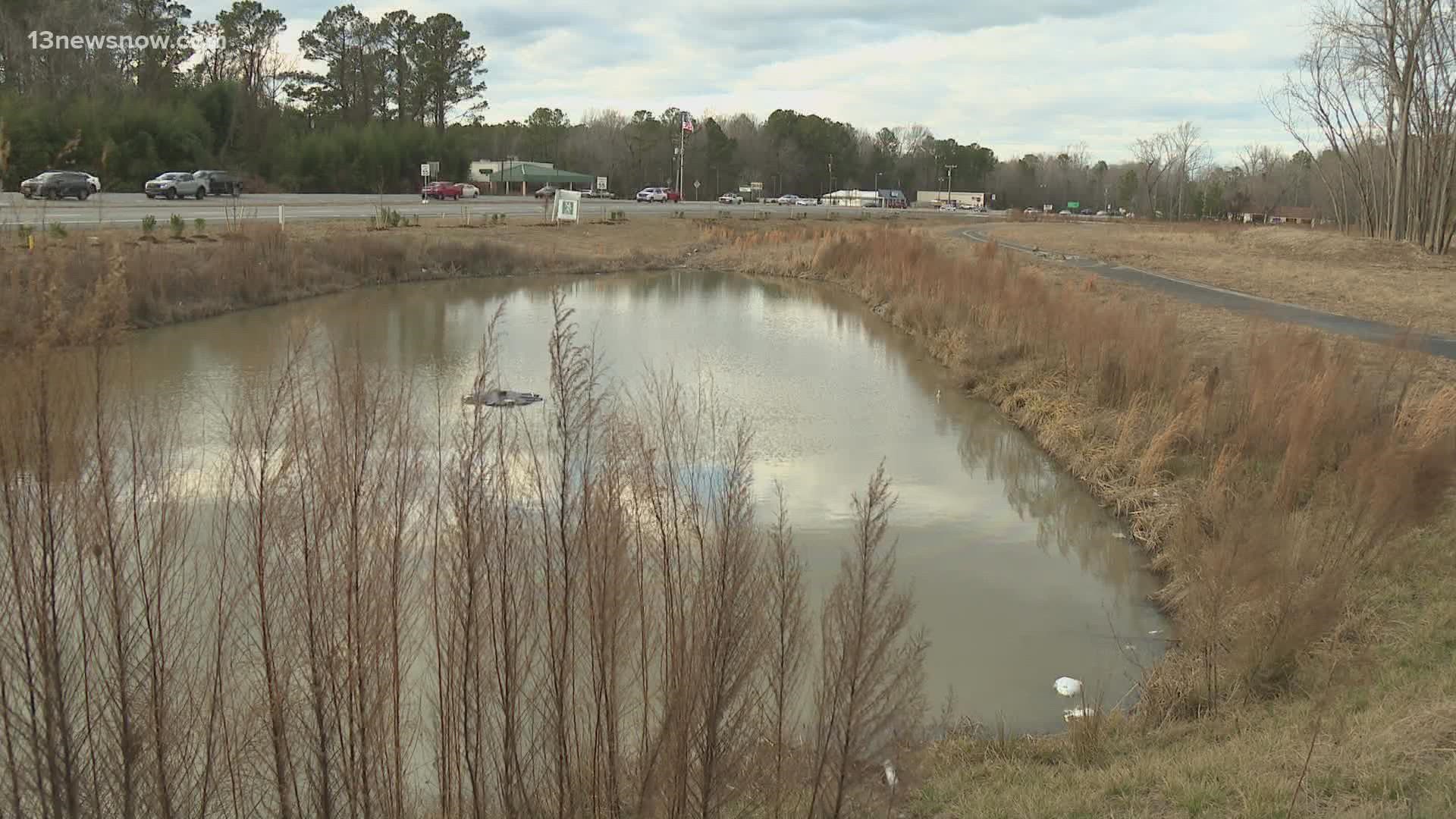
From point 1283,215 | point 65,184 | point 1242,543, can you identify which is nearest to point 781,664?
point 1242,543

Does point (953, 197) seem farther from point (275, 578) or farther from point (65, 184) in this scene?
point (275, 578)

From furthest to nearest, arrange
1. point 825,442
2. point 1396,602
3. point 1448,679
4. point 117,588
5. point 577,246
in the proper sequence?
point 577,246, point 825,442, point 1396,602, point 1448,679, point 117,588

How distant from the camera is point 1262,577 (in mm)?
7871

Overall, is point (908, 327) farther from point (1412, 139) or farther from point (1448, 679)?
point (1412, 139)

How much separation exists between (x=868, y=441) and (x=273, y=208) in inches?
1395

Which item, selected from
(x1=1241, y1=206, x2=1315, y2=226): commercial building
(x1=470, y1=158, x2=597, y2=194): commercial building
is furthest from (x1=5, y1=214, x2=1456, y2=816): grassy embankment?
(x1=1241, y1=206, x2=1315, y2=226): commercial building

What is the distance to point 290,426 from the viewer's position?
17.8 ft

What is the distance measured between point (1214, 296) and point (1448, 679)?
21041 mm

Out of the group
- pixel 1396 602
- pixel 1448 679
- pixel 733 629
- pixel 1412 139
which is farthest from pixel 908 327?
pixel 1412 139

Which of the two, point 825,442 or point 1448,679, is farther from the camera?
point 825,442

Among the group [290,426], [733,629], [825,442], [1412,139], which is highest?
[1412,139]

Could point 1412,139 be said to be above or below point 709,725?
above

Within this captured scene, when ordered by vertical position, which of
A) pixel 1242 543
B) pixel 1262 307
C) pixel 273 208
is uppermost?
pixel 273 208

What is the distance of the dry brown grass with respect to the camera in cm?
2402
